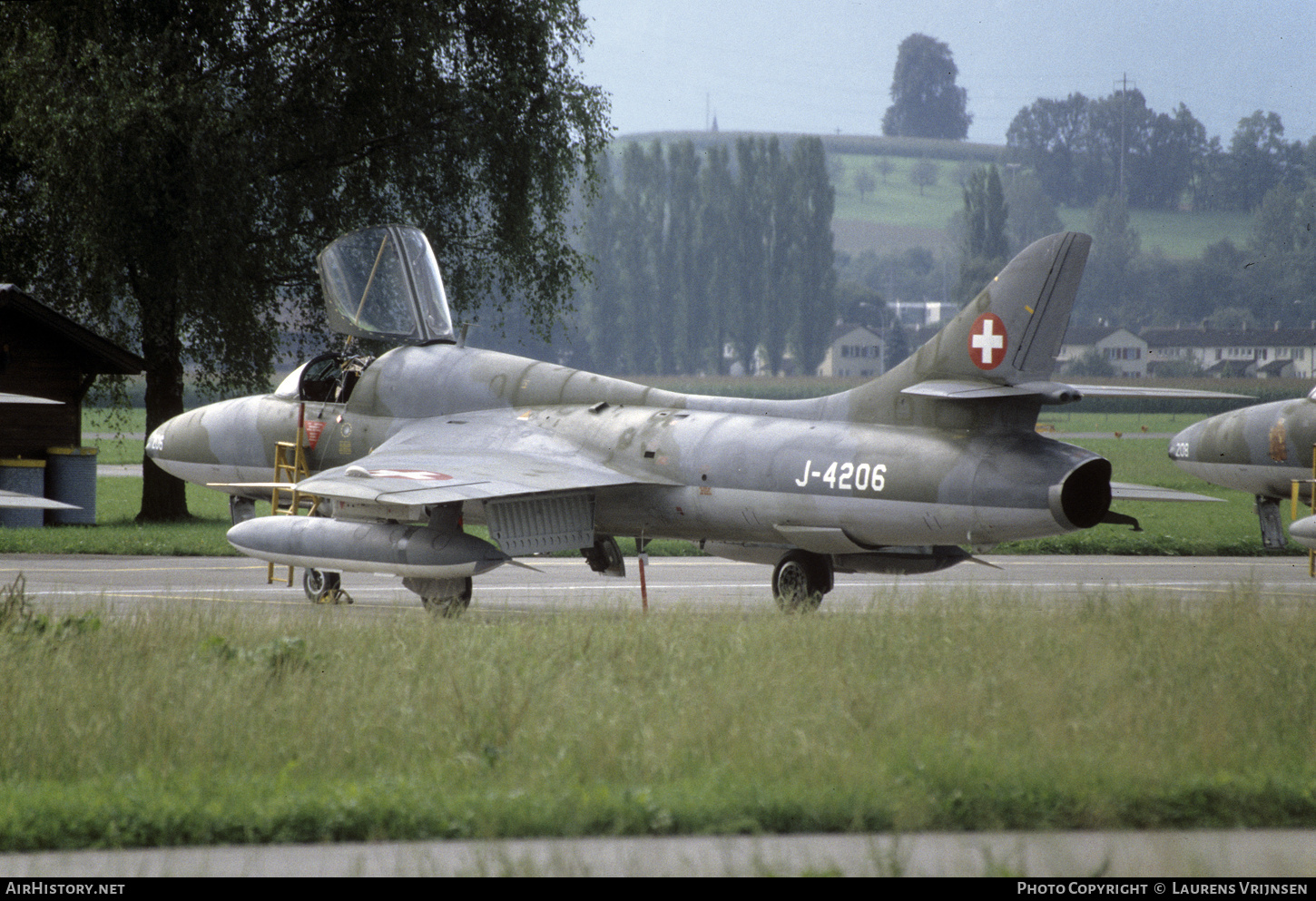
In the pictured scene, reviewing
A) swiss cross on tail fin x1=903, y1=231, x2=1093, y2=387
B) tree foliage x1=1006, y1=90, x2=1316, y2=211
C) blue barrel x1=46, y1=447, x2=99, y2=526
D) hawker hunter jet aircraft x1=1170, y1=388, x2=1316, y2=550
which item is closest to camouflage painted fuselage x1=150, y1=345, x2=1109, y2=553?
swiss cross on tail fin x1=903, y1=231, x2=1093, y2=387

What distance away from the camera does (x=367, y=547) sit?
40.3ft

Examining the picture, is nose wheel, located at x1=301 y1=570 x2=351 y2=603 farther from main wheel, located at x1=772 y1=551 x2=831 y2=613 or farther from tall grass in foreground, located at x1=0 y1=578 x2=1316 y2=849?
main wheel, located at x1=772 y1=551 x2=831 y2=613

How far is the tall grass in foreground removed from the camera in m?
5.61

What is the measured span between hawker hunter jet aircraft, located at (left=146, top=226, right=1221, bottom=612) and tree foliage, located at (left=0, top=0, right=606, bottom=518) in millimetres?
6166

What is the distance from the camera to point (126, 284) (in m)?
21.6

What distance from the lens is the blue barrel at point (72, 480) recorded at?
73.0 ft

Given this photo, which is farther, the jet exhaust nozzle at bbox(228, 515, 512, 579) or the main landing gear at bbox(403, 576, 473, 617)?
the main landing gear at bbox(403, 576, 473, 617)

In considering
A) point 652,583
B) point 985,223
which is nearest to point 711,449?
point 652,583

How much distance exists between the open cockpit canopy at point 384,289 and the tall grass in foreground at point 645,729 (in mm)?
5987

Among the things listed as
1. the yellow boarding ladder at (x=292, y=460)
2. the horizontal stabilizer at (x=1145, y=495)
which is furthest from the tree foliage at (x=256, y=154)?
the horizontal stabilizer at (x=1145, y=495)

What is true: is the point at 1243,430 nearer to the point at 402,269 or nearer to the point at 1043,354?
the point at 1043,354

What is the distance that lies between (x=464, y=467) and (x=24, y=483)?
1211cm

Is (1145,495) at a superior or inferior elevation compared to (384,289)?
inferior

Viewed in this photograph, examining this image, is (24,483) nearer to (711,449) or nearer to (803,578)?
(711,449)
